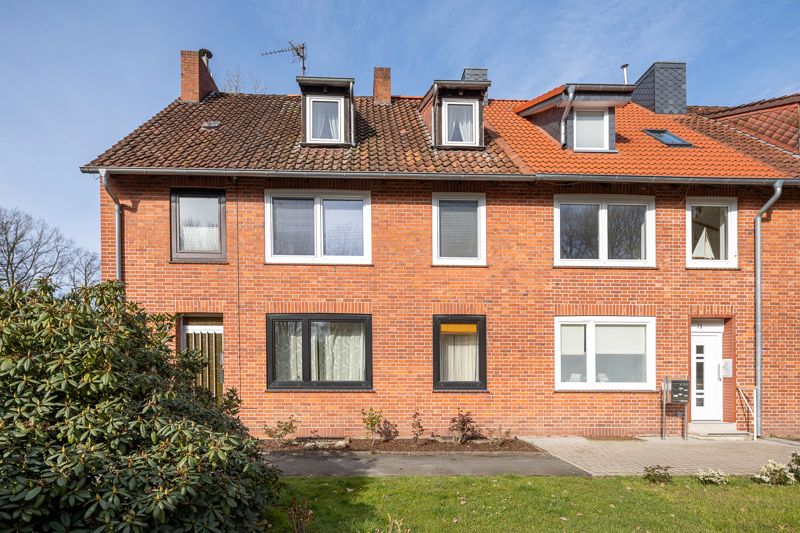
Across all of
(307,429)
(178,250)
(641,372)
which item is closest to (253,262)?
(178,250)

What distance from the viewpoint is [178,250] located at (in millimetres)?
A: 9852

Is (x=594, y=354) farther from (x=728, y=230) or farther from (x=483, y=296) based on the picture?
(x=728, y=230)

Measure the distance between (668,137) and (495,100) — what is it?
4.99 metres

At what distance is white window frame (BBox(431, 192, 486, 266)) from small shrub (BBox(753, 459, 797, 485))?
18.8ft

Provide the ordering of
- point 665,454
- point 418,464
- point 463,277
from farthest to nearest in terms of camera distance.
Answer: point 463,277 < point 665,454 < point 418,464

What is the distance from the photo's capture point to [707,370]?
1065 centimetres

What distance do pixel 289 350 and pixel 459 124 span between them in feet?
21.6

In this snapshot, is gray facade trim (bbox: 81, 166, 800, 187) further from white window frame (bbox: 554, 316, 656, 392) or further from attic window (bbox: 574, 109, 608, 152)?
white window frame (bbox: 554, 316, 656, 392)

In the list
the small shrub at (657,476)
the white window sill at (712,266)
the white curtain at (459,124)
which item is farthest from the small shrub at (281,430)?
the white window sill at (712,266)

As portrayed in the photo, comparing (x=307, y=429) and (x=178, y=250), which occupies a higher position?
(x=178, y=250)

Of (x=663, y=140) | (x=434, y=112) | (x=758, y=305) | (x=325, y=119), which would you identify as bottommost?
(x=758, y=305)

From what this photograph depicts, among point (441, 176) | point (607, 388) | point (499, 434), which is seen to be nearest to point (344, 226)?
point (441, 176)

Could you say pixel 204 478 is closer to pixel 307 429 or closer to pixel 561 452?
pixel 307 429

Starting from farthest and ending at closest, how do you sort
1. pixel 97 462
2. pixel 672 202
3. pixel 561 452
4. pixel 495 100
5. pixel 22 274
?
pixel 22 274, pixel 495 100, pixel 672 202, pixel 561 452, pixel 97 462
